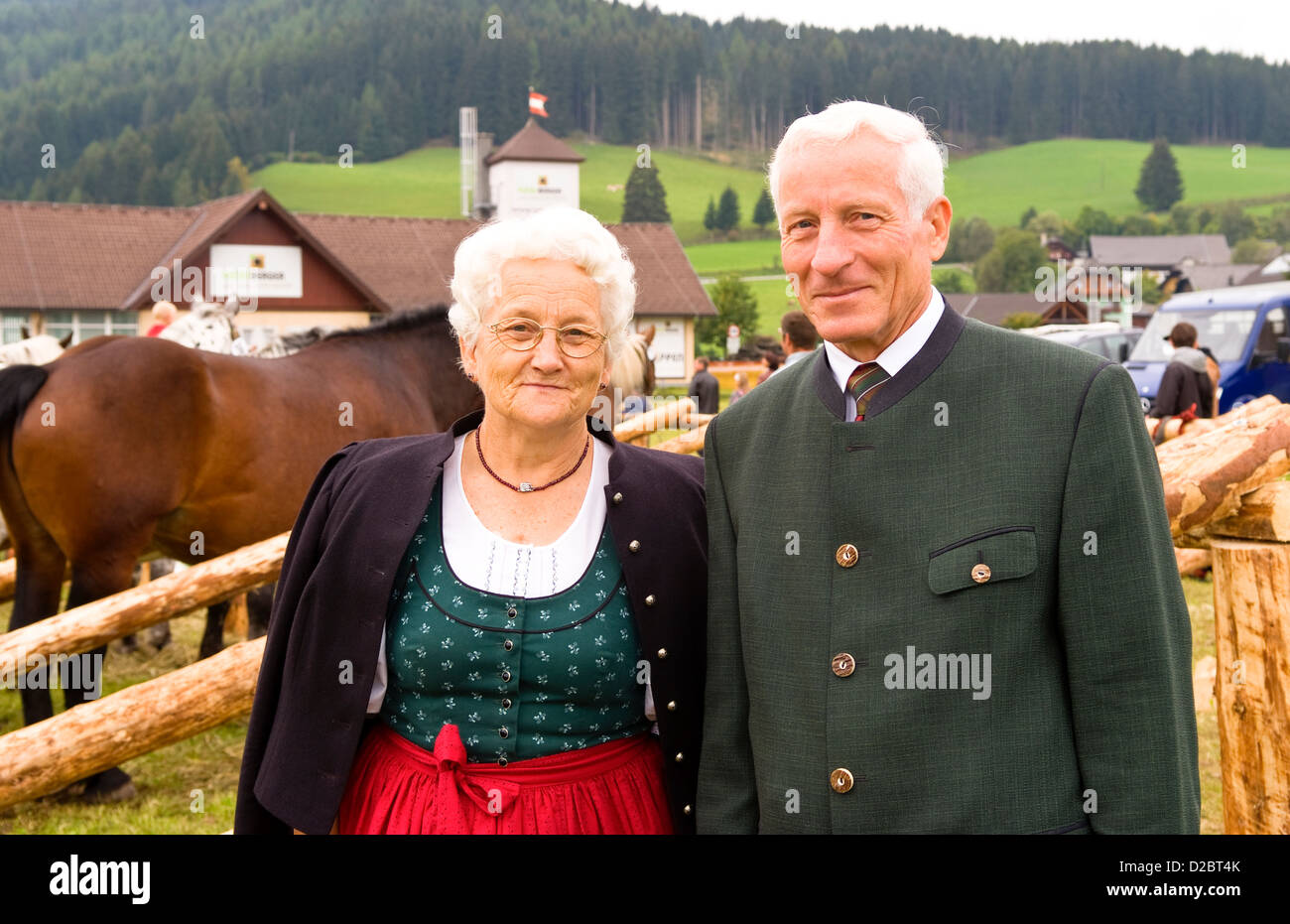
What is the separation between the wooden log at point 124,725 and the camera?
3.31 meters

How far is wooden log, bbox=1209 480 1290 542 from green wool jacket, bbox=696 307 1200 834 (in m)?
1.46

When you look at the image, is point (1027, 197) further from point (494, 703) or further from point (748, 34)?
point (494, 703)

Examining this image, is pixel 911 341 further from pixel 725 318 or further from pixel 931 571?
pixel 725 318

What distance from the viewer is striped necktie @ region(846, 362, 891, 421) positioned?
6.31 ft

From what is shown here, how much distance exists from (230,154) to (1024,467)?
94897 millimetres

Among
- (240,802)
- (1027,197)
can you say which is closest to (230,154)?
(1027,197)

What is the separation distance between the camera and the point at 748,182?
102 meters

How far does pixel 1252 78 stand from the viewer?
11838cm

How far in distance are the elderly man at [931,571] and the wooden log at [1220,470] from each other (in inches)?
50.4

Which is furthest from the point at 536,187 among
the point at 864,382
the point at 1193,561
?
the point at 864,382

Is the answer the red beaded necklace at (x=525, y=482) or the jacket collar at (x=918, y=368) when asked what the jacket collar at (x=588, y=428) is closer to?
the red beaded necklace at (x=525, y=482)

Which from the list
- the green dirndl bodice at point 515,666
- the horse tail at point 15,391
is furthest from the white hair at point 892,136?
the horse tail at point 15,391

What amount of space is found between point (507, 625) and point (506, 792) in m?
0.30
